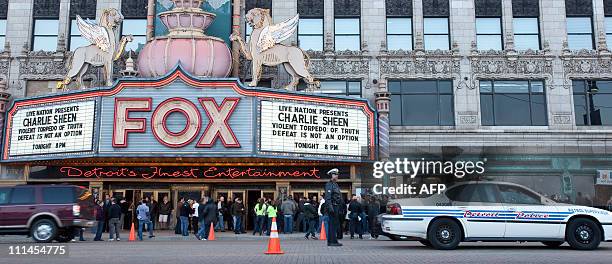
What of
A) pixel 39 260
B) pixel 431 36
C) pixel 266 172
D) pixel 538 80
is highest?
pixel 431 36

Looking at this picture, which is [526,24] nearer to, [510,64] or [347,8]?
[510,64]

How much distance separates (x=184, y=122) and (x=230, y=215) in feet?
18.9

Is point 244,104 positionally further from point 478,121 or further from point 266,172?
point 478,121

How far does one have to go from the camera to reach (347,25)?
3247 cm

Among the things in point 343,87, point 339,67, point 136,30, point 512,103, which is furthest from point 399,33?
point 136,30

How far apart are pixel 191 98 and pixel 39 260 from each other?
1445cm

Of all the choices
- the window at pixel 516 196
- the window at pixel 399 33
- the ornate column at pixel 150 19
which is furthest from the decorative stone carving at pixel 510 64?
the window at pixel 516 196

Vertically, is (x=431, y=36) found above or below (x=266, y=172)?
above

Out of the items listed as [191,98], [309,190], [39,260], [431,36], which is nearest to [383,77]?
[431,36]

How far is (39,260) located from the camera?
40.0 feet

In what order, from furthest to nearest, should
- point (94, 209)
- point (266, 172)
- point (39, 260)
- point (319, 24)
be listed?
point (319, 24)
point (266, 172)
point (94, 209)
point (39, 260)

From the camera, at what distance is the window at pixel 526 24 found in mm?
31922

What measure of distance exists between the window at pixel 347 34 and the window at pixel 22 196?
17680 mm

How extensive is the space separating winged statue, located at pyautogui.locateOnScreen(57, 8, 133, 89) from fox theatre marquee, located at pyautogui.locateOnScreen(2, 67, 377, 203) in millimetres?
2416
